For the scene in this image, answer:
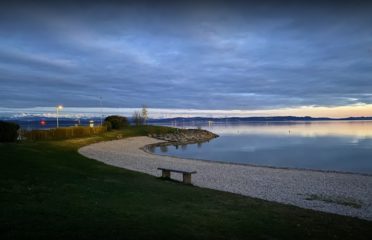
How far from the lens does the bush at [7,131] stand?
25.8 m

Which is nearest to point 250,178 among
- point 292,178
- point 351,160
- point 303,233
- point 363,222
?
point 292,178

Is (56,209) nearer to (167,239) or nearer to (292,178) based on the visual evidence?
(167,239)

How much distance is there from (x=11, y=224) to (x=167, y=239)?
273cm

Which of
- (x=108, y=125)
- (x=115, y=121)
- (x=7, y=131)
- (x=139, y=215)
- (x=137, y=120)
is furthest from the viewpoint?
(x=137, y=120)

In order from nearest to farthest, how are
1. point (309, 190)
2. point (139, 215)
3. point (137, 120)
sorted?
point (139, 215), point (309, 190), point (137, 120)

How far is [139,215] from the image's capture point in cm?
697

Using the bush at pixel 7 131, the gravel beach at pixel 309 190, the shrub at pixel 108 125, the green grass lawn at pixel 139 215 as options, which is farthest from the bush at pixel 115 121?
the green grass lawn at pixel 139 215

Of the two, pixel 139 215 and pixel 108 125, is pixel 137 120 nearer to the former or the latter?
pixel 108 125

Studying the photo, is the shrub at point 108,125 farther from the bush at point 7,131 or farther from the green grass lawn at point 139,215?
the green grass lawn at point 139,215

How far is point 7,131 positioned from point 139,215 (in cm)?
2368

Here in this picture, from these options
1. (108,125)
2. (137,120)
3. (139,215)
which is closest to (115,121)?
(108,125)

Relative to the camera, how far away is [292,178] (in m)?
18.5

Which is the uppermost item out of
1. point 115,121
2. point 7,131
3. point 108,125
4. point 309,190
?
point 115,121

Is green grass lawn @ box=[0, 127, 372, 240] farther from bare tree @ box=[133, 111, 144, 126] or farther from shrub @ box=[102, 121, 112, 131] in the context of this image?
bare tree @ box=[133, 111, 144, 126]
